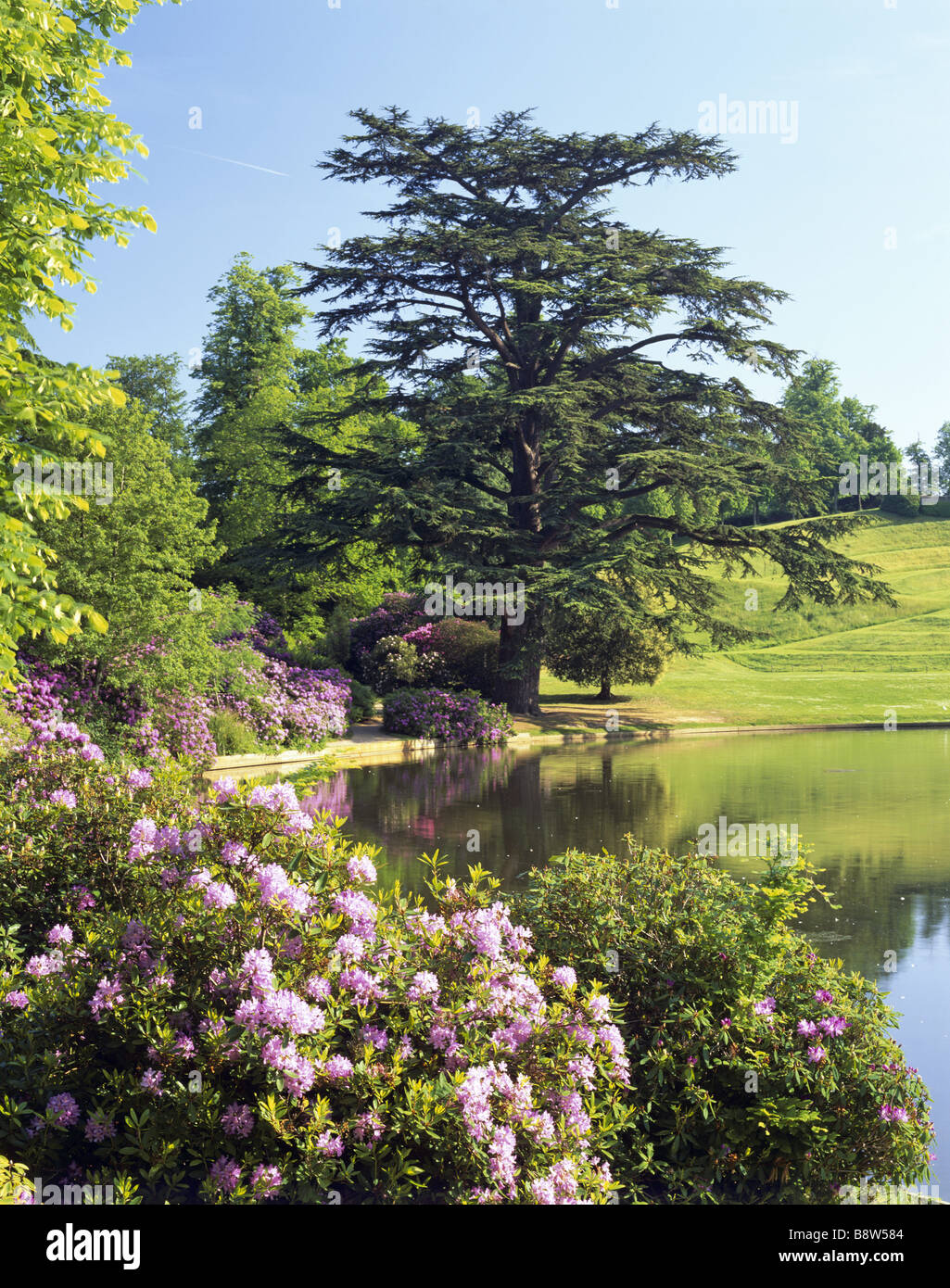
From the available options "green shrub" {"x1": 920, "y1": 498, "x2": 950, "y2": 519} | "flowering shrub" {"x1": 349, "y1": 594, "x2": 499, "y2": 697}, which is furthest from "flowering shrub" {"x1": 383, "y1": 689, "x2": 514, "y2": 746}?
"green shrub" {"x1": 920, "y1": 498, "x2": 950, "y2": 519}

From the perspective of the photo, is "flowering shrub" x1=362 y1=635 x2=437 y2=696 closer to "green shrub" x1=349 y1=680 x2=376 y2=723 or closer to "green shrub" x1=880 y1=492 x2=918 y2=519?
"green shrub" x1=349 y1=680 x2=376 y2=723

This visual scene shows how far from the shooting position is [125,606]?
15.0m

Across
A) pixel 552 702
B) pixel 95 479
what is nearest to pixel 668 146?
pixel 552 702

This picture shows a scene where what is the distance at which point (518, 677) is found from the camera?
26.1 meters

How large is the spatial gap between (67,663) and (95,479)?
289 cm

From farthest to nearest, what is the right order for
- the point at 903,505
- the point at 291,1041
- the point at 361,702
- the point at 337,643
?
the point at 903,505 → the point at 337,643 → the point at 361,702 → the point at 291,1041

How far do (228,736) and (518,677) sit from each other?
1009cm

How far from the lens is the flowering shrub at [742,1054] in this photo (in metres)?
4.10
